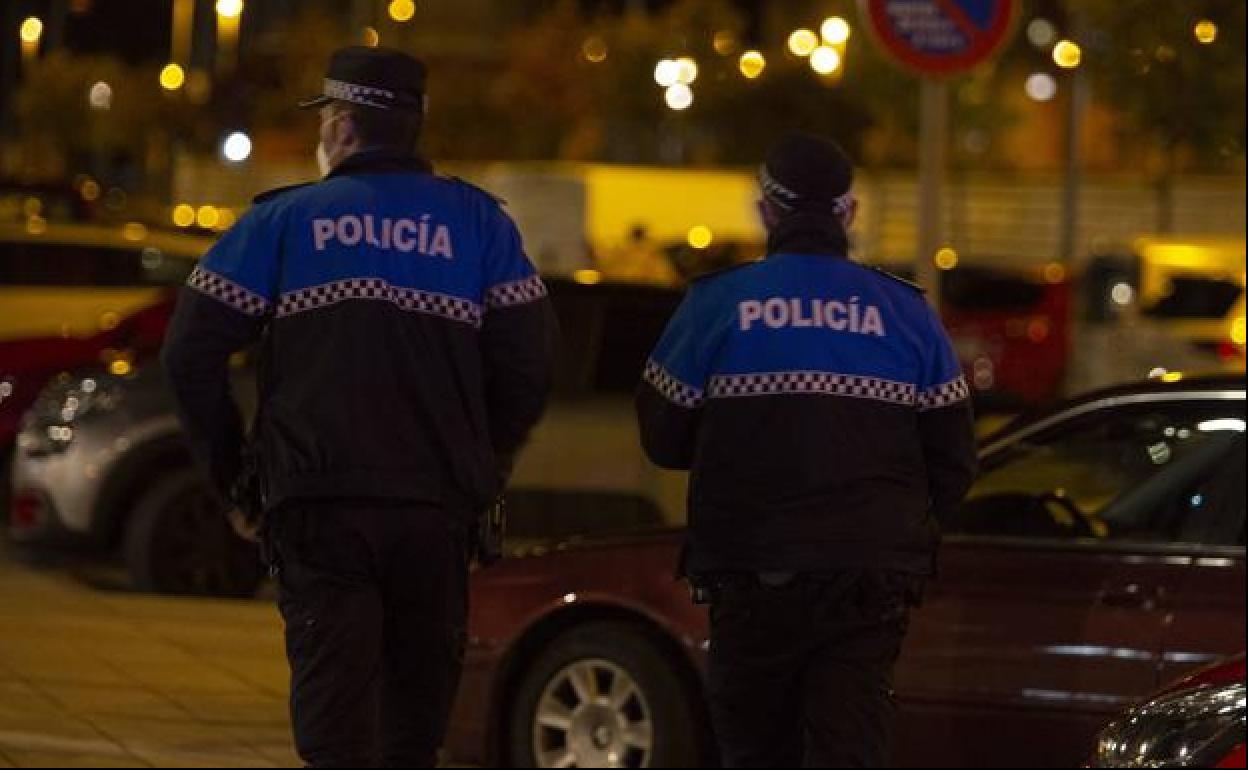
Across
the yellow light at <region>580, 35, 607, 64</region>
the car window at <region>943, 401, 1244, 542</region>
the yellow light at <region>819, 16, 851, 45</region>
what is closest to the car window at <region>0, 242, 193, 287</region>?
the car window at <region>943, 401, 1244, 542</region>

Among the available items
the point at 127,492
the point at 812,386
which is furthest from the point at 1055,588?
the point at 127,492

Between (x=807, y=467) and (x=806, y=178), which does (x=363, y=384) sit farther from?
(x=806, y=178)

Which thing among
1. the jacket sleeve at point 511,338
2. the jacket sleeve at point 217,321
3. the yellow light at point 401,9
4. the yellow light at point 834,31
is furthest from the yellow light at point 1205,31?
the yellow light at point 834,31

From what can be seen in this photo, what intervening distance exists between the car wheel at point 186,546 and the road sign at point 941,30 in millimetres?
3654

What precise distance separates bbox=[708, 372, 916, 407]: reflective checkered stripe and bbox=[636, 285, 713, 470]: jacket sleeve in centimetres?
6

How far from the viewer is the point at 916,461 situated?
5656 mm

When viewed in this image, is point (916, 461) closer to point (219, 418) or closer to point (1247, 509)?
point (219, 418)

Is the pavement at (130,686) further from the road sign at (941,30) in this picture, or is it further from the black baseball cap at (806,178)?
the road sign at (941,30)

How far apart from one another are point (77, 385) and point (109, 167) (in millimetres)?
53978

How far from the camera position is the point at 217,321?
16.6ft

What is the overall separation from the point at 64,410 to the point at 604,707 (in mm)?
4787

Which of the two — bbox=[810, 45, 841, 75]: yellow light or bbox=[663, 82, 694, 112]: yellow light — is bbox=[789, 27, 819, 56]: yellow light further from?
bbox=[663, 82, 694, 112]: yellow light

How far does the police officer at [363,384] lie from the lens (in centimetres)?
508

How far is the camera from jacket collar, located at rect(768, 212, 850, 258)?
5.72 metres
